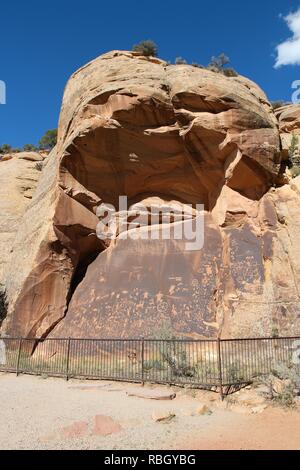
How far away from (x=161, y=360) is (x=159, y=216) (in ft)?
26.9

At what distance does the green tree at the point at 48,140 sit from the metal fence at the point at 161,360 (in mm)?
30914

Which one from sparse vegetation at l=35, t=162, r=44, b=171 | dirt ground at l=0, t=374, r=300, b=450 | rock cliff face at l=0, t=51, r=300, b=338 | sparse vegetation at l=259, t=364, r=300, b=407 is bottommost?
dirt ground at l=0, t=374, r=300, b=450

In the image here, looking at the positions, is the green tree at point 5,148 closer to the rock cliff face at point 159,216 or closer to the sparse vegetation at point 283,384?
the rock cliff face at point 159,216

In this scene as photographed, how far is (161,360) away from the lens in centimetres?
1143

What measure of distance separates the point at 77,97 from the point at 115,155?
3.78 meters

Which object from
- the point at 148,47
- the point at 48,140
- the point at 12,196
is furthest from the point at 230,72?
the point at 48,140

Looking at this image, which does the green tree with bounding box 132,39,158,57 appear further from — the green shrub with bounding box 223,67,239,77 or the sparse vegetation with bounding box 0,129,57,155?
the sparse vegetation with bounding box 0,129,57,155

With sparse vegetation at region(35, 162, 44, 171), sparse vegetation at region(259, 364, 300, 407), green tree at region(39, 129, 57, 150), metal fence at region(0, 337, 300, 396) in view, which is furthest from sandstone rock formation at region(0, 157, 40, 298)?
sparse vegetation at region(259, 364, 300, 407)

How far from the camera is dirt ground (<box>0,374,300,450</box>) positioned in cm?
609

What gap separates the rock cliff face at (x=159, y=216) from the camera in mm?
14906

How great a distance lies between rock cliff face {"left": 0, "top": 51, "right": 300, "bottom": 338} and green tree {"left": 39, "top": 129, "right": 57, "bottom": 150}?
24.5 meters

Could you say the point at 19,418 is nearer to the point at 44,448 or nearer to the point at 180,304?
the point at 44,448

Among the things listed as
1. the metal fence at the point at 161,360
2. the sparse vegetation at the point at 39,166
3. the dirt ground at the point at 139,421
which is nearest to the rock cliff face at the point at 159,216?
the metal fence at the point at 161,360

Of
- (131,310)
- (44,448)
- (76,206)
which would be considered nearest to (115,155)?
(76,206)
